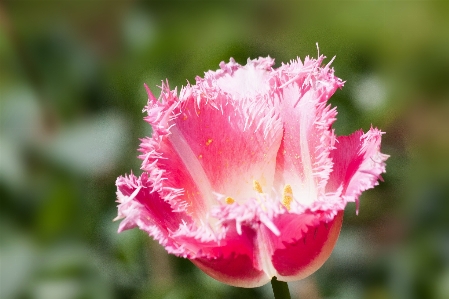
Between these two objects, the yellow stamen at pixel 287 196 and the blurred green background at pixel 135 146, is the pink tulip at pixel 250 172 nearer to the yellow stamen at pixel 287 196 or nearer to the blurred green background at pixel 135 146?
the yellow stamen at pixel 287 196

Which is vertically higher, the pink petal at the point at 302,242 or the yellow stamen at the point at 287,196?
the yellow stamen at the point at 287,196

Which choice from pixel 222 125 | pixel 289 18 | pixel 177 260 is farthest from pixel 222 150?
pixel 289 18

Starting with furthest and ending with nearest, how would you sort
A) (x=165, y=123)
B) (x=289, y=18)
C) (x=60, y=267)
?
(x=289, y=18)
(x=60, y=267)
(x=165, y=123)

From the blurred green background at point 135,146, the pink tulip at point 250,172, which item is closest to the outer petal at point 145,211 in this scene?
the pink tulip at point 250,172

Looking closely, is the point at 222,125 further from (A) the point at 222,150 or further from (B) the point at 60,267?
(B) the point at 60,267

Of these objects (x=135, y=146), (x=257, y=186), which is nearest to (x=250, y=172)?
(x=257, y=186)

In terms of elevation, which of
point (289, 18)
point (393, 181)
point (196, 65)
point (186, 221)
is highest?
point (289, 18)

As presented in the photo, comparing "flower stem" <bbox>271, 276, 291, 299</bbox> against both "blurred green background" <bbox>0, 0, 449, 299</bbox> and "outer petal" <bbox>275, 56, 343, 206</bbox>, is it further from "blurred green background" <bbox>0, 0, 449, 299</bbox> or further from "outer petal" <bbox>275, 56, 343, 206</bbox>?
"blurred green background" <bbox>0, 0, 449, 299</bbox>
